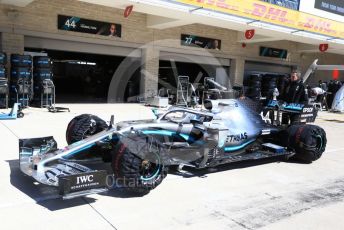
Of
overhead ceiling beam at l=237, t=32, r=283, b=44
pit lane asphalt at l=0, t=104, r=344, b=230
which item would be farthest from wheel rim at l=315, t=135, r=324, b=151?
overhead ceiling beam at l=237, t=32, r=283, b=44

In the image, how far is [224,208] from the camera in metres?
4.12

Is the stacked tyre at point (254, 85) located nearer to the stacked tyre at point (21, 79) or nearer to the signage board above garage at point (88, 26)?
the signage board above garage at point (88, 26)

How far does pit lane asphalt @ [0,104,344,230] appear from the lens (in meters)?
3.62

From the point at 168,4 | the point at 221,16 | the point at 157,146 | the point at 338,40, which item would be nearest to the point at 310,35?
the point at 338,40

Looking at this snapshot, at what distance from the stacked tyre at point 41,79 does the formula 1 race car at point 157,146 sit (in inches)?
292

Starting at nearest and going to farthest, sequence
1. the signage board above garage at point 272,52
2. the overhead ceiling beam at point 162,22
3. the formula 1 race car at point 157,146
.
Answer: the formula 1 race car at point 157,146
the overhead ceiling beam at point 162,22
the signage board above garage at point 272,52

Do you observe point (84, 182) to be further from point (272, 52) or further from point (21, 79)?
point (272, 52)

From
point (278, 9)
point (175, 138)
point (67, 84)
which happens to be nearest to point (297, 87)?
point (175, 138)

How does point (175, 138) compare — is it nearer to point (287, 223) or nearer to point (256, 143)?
point (256, 143)

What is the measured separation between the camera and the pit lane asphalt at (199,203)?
3.62 m

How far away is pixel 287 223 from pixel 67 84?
1002 inches

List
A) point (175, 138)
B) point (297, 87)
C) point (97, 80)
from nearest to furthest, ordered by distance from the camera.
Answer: point (175, 138)
point (297, 87)
point (97, 80)

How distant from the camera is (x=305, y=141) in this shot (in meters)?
6.34

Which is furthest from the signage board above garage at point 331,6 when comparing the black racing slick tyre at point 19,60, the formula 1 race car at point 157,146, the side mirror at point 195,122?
the side mirror at point 195,122
